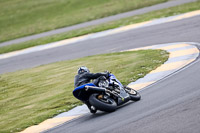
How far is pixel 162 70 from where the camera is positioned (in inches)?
561

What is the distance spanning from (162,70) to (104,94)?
412cm

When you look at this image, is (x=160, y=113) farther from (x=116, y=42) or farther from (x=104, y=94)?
(x=116, y=42)

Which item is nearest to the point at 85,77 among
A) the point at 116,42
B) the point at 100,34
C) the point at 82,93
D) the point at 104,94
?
the point at 82,93

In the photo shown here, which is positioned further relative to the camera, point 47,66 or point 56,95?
point 47,66

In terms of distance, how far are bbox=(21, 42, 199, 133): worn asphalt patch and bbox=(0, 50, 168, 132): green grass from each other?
1.13ft

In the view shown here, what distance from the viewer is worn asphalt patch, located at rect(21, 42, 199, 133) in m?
11.2

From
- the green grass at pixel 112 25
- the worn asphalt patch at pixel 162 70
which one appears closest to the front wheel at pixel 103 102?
the worn asphalt patch at pixel 162 70

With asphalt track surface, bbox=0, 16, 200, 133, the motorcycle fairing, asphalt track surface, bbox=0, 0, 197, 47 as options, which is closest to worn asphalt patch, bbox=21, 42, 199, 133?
asphalt track surface, bbox=0, 16, 200, 133

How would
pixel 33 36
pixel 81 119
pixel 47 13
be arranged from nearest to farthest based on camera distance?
1. pixel 81 119
2. pixel 33 36
3. pixel 47 13

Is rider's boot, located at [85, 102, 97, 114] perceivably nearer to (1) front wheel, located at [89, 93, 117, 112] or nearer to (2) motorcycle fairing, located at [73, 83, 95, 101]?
(2) motorcycle fairing, located at [73, 83, 95, 101]

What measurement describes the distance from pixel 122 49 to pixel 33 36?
14.7m

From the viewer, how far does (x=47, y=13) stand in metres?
43.1

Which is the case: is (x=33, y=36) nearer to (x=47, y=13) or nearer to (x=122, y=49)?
(x=47, y=13)

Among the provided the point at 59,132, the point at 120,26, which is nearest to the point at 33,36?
the point at 120,26
